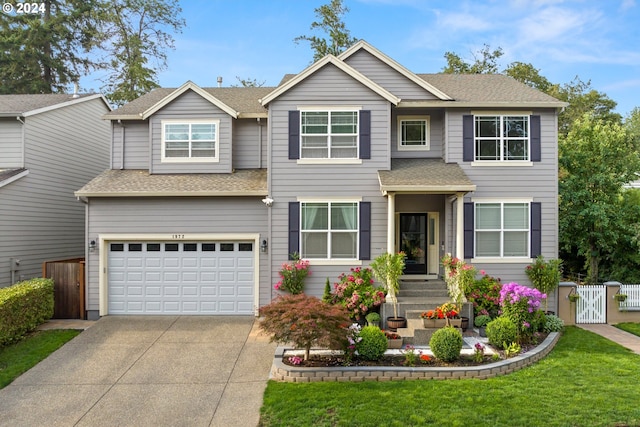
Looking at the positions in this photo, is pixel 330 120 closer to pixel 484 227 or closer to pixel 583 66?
pixel 484 227

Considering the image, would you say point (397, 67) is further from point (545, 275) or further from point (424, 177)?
point (545, 275)

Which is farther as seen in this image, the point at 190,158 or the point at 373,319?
the point at 190,158

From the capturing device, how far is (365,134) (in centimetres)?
1166

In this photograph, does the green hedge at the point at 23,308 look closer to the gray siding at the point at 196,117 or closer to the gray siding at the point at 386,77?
the gray siding at the point at 196,117

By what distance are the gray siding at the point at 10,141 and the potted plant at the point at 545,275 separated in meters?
15.8

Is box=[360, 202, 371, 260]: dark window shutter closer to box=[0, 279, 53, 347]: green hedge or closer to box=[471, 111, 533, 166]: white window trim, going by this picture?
box=[471, 111, 533, 166]: white window trim

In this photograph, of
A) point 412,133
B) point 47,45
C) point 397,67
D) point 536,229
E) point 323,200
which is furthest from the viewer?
point 47,45

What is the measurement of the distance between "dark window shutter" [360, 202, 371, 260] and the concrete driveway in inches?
141

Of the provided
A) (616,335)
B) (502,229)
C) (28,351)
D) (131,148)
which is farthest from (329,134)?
(616,335)

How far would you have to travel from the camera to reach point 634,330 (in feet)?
36.1

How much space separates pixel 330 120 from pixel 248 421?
8.11 meters

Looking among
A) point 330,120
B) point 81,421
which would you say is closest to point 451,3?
point 330,120

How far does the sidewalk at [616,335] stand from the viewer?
969 centimetres

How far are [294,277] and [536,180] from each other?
7472 mm
